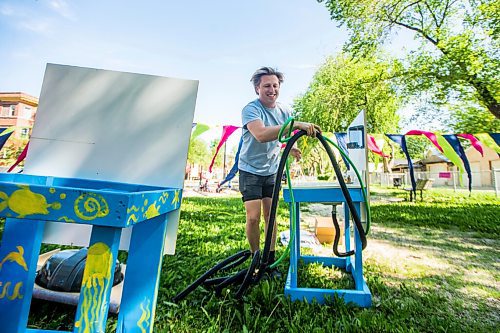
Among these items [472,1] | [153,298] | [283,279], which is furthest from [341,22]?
[153,298]

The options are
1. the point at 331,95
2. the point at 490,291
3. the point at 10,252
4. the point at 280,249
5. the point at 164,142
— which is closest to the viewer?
the point at 10,252

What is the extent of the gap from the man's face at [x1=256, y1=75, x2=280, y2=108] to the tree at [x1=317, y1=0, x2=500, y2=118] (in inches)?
295

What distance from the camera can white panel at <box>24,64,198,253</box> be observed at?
1.17 m

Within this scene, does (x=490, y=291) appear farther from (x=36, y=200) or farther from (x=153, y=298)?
(x=36, y=200)

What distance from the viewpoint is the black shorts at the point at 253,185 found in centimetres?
200

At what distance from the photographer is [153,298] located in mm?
887

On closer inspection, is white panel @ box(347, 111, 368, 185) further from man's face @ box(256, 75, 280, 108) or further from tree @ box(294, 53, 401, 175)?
tree @ box(294, 53, 401, 175)

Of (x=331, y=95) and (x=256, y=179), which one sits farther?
(x=331, y=95)

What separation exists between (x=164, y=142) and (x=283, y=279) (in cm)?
152

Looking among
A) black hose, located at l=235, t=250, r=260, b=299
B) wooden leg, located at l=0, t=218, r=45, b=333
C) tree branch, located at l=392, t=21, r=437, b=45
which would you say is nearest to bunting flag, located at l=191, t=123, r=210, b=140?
black hose, located at l=235, t=250, r=260, b=299

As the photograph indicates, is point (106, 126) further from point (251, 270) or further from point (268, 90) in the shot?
point (268, 90)

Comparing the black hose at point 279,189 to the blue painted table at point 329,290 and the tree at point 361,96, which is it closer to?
the blue painted table at point 329,290

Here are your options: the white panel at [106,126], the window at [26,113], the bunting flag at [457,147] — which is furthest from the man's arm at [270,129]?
the window at [26,113]

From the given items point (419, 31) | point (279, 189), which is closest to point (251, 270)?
point (279, 189)
